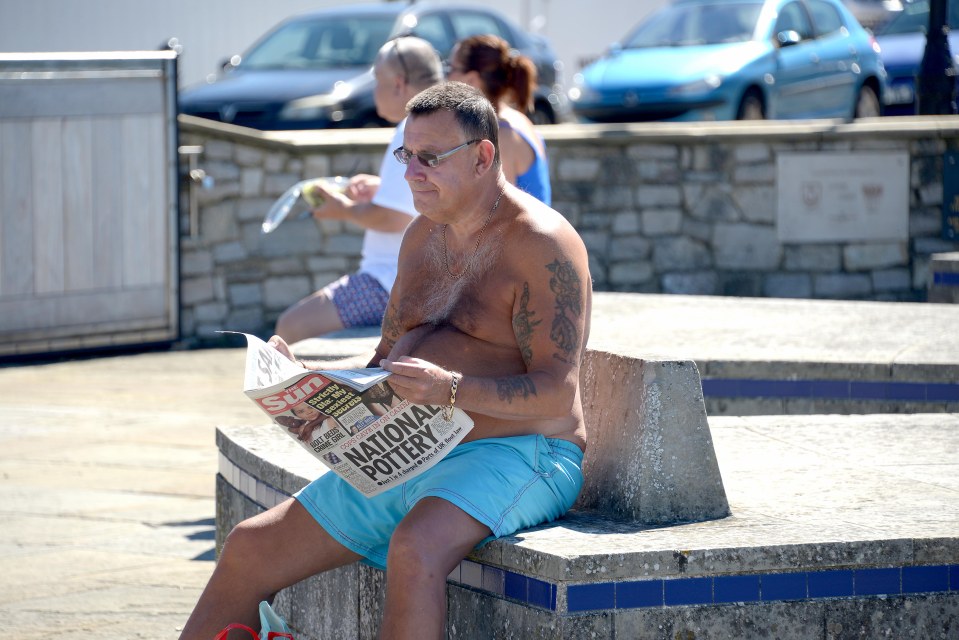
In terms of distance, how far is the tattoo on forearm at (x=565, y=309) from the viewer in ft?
10.6

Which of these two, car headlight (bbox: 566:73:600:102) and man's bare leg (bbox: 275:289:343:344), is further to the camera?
car headlight (bbox: 566:73:600:102)

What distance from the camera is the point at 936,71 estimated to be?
11.5 meters

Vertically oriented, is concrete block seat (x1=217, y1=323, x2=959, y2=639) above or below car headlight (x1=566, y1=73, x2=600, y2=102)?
below

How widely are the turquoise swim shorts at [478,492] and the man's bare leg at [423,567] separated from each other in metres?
0.06

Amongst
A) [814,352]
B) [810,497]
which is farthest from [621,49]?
[810,497]

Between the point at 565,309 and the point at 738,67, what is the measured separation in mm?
9914

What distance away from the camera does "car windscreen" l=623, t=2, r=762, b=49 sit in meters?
13.3

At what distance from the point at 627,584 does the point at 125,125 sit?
23.1 ft

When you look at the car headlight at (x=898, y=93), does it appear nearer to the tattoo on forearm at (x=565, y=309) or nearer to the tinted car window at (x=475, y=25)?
the tinted car window at (x=475, y=25)

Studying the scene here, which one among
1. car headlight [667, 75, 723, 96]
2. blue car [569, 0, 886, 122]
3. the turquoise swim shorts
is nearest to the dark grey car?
blue car [569, 0, 886, 122]

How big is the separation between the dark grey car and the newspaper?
892 centimetres

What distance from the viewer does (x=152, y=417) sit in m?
7.38

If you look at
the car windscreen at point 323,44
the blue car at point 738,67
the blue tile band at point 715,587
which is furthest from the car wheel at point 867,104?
the blue tile band at point 715,587

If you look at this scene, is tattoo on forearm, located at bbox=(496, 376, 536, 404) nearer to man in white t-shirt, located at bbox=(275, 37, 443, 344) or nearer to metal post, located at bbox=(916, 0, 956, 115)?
man in white t-shirt, located at bbox=(275, 37, 443, 344)
